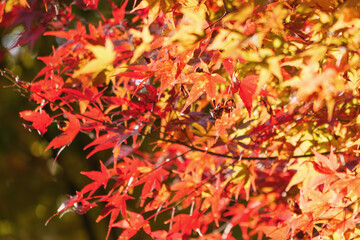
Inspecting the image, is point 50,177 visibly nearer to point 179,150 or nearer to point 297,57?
point 179,150

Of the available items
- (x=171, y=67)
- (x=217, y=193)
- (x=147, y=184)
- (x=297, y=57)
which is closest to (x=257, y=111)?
(x=217, y=193)

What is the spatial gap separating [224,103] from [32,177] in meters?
2.36

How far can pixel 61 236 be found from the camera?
286cm

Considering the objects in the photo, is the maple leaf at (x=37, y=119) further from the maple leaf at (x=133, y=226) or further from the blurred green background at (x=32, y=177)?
the blurred green background at (x=32, y=177)

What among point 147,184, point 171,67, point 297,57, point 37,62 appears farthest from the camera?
point 37,62

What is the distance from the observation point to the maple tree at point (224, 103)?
2.19 feet

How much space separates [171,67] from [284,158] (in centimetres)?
53

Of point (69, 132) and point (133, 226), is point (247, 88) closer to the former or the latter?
point (69, 132)

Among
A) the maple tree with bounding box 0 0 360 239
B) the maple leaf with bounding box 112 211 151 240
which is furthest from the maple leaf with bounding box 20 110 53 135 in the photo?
the maple leaf with bounding box 112 211 151 240

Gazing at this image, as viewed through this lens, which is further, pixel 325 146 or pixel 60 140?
pixel 325 146

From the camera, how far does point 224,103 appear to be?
841 millimetres

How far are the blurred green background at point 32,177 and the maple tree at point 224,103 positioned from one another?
4.70 ft

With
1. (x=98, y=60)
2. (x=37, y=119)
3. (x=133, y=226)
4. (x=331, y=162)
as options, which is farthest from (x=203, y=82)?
(x=133, y=226)

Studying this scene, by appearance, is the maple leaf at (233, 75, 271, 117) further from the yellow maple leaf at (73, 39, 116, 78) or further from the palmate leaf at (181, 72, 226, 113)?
the yellow maple leaf at (73, 39, 116, 78)
